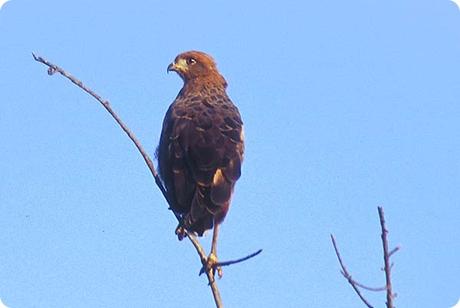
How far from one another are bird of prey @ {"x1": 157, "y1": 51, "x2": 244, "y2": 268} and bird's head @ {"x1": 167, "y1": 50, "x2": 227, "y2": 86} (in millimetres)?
1023

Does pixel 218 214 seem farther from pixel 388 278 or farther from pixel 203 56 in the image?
pixel 388 278

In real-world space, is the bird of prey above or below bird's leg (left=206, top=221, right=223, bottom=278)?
above

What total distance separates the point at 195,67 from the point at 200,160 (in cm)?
190

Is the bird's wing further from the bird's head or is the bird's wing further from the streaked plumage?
the bird's head

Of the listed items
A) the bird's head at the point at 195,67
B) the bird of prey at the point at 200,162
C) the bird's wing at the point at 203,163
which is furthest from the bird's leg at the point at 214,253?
the bird's head at the point at 195,67

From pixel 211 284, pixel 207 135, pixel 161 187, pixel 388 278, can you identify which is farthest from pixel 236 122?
pixel 388 278

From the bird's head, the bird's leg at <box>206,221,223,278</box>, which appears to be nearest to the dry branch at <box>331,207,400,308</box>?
the bird's leg at <box>206,221,223,278</box>

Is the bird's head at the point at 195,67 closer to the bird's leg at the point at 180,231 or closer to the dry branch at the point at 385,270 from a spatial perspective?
the bird's leg at the point at 180,231

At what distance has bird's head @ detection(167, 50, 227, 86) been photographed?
7957 mm

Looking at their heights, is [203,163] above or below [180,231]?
above

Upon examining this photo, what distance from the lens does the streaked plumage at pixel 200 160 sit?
6.35 metres

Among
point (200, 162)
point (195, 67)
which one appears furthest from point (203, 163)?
point (195, 67)

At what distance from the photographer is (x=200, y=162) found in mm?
6363

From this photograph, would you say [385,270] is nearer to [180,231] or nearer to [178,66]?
[180,231]
